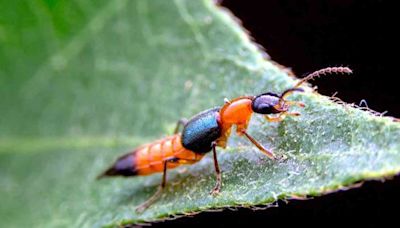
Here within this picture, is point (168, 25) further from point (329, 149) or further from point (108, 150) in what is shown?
point (329, 149)

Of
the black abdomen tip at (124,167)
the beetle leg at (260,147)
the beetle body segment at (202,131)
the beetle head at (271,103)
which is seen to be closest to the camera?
the beetle leg at (260,147)

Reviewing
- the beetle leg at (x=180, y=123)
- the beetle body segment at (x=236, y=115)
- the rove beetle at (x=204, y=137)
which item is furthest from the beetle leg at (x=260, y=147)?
the beetle leg at (x=180, y=123)

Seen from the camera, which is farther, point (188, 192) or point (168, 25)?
point (168, 25)

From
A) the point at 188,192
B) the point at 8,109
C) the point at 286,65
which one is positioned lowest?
the point at 188,192

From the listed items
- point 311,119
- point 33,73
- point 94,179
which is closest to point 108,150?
point 94,179

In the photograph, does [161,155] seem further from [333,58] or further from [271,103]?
[333,58]

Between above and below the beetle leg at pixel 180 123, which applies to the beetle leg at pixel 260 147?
below

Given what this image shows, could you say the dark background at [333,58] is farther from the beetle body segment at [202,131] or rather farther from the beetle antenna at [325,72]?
the beetle body segment at [202,131]
